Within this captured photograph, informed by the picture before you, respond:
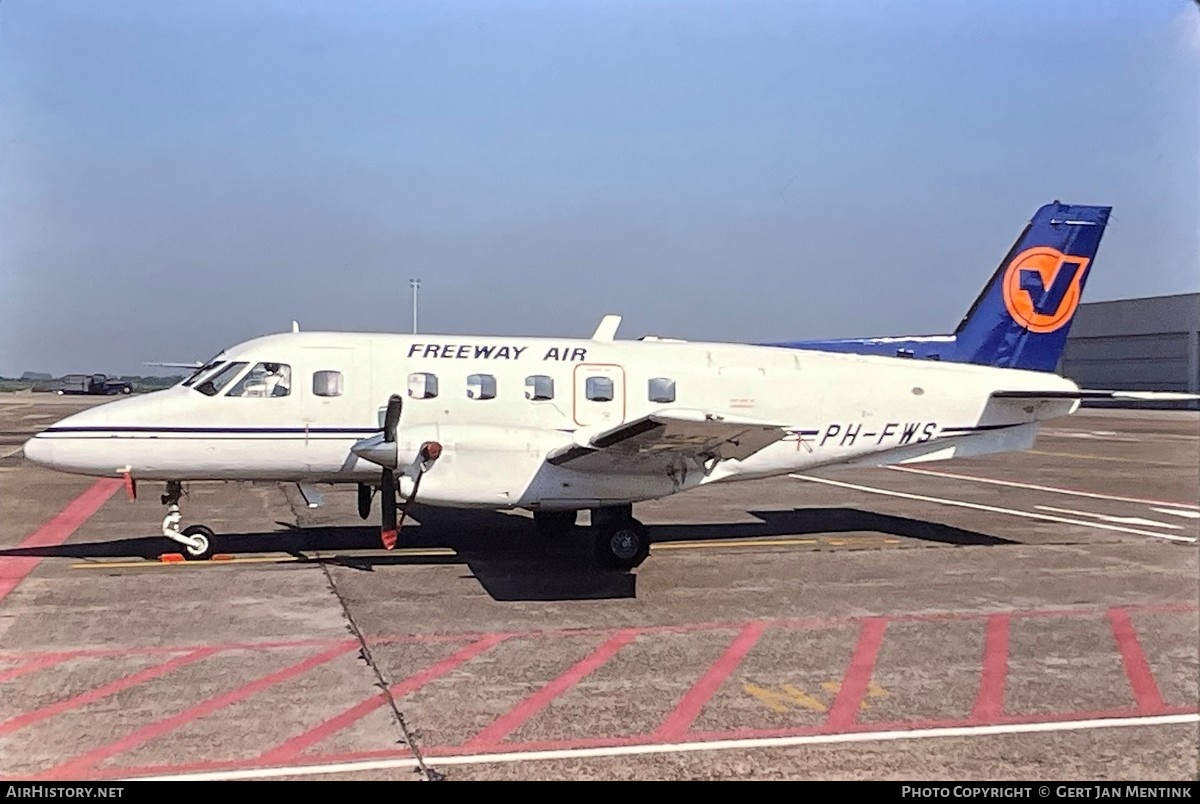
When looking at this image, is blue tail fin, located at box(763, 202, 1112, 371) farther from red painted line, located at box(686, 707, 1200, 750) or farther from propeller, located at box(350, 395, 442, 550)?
red painted line, located at box(686, 707, 1200, 750)

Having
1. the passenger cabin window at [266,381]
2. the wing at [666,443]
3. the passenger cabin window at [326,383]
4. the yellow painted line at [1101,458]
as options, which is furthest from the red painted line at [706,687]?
the yellow painted line at [1101,458]

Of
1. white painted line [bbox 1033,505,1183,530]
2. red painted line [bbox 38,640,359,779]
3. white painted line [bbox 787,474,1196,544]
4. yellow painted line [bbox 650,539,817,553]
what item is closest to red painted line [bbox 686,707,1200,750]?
red painted line [bbox 38,640,359,779]

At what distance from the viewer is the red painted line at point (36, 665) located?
750 cm

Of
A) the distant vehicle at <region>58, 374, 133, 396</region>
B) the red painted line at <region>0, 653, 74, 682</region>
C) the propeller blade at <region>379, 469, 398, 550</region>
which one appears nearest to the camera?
the red painted line at <region>0, 653, 74, 682</region>

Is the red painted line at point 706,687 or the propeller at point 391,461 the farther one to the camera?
the propeller at point 391,461

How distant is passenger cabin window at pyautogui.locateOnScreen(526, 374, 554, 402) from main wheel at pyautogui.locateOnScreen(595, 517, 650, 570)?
1923 millimetres

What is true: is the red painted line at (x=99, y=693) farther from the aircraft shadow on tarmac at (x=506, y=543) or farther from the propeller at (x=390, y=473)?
the aircraft shadow on tarmac at (x=506, y=543)

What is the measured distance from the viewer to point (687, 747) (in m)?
6.13

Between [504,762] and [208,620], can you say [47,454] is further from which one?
[504,762]

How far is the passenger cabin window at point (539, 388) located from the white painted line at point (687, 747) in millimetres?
6793

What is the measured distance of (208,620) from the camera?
9188mm

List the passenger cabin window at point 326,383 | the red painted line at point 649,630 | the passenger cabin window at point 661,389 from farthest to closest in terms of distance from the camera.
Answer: the passenger cabin window at point 661,389, the passenger cabin window at point 326,383, the red painted line at point 649,630

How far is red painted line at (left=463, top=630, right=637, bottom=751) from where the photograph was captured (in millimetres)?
6262

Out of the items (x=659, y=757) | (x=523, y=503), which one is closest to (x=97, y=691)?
(x=659, y=757)
